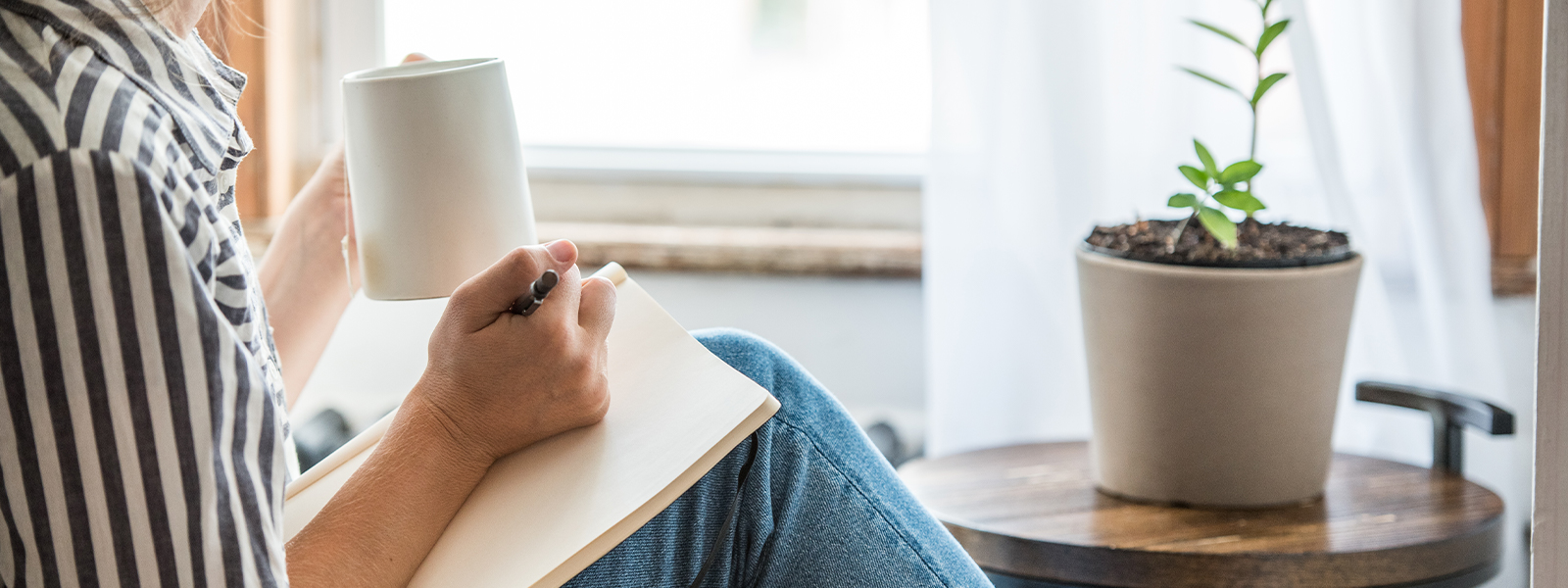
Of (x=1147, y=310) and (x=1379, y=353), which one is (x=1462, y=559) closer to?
(x=1147, y=310)

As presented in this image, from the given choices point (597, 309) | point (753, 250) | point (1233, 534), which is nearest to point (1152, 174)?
point (753, 250)

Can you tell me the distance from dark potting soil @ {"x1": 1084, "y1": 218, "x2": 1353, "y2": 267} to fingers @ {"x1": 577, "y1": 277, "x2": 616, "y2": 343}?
40 cm

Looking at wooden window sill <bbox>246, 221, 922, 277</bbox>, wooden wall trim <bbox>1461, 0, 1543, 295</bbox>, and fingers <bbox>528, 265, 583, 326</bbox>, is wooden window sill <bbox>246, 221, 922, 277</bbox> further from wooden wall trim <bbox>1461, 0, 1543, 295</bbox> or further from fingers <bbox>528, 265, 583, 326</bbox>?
fingers <bbox>528, 265, 583, 326</bbox>

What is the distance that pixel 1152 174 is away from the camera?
4.27 feet

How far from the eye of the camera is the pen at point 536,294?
0.52m

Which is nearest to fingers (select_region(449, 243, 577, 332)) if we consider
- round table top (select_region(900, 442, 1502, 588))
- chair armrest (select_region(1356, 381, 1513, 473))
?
round table top (select_region(900, 442, 1502, 588))

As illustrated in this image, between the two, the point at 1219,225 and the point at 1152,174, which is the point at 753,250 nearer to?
the point at 1152,174

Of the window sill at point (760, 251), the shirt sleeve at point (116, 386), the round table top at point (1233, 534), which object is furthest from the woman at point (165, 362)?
the window sill at point (760, 251)

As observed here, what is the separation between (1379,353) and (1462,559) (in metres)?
0.50

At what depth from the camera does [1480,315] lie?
124 cm

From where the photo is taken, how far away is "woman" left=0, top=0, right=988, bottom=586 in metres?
0.37

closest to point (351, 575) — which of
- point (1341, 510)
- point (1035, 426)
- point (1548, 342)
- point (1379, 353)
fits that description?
point (1548, 342)

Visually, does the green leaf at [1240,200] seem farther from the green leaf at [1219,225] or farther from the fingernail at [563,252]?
the fingernail at [563,252]

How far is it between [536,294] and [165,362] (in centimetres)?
18
